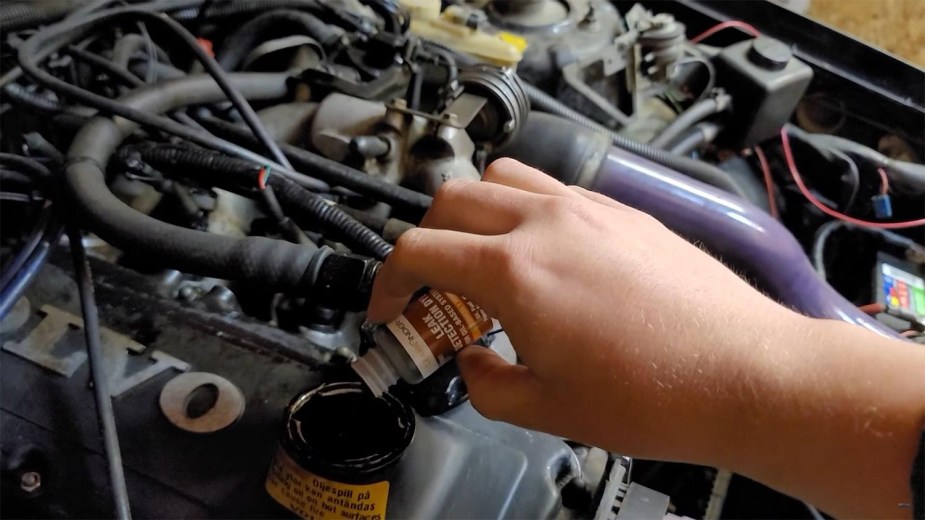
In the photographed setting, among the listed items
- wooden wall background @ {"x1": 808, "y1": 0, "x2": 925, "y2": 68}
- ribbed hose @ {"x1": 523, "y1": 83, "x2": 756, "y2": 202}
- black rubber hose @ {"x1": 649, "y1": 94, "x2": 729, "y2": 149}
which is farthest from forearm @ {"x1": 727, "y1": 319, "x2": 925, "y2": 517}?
wooden wall background @ {"x1": 808, "y1": 0, "x2": 925, "y2": 68}

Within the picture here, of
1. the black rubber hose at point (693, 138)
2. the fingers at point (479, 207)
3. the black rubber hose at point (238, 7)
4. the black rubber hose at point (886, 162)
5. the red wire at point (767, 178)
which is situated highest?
the fingers at point (479, 207)

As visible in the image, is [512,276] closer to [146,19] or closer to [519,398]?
[519,398]

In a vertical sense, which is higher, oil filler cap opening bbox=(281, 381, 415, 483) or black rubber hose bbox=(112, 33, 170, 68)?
black rubber hose bbox=(112, 33, 170, 68)

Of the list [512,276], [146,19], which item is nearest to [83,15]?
[146,19]

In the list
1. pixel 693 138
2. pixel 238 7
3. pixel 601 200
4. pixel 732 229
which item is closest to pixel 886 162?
pixel 693 138

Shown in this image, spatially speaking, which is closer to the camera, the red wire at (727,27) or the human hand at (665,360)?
the human hand at (665,360)

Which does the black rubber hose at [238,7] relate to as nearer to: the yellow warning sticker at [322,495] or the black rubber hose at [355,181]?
the black rubber hose at [355,181]

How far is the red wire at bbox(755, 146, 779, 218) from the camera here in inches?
46.2

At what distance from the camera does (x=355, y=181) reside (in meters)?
0.79

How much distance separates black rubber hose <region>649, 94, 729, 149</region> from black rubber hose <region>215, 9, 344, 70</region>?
479mm

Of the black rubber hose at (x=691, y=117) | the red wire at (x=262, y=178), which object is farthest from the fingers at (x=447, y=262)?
the black rubber hose at (x=691, y=117)

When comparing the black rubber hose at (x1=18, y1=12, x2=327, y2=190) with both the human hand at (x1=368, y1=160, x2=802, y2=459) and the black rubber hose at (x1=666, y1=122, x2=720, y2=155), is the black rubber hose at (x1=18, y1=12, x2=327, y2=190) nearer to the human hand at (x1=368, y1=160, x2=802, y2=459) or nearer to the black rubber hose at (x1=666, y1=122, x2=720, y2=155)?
the human hand at (x1=368, y1=160, x2=802, y2=459)

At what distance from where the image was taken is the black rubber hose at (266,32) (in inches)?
39.0

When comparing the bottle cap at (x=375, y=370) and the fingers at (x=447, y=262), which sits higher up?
the fingers at (x=447, y=262)
